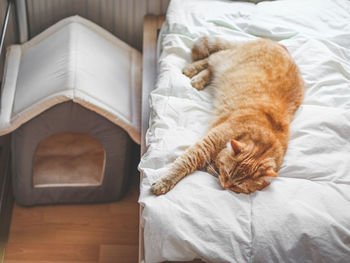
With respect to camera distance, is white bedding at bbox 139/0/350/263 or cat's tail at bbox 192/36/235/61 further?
cat's tail at bbox 192/36/235/61

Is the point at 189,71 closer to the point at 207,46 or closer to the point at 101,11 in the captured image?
the point at 207,46

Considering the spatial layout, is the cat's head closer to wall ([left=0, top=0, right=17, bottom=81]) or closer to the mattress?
the mattress

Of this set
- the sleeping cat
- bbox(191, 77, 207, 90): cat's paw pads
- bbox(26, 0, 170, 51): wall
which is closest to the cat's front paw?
the sleeping cat

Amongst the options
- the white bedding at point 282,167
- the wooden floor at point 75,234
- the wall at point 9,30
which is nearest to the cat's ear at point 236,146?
the white bedding at point 282,167

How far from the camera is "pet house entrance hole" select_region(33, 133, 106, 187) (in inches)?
80.7

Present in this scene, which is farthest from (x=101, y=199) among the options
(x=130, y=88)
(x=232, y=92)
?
(x=232, y=92)

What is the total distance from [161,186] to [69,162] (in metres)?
0.89

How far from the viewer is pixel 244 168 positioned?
56.9 inches

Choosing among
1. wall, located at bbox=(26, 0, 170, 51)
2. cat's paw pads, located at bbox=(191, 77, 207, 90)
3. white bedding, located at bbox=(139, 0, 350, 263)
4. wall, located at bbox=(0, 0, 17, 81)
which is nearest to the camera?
white bedding, located at bbox=(139, 0, 350, 263)

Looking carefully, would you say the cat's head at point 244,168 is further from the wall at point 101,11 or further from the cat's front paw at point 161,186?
the wall at point 101,11

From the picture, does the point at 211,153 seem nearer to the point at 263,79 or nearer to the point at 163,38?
the point at 263,79

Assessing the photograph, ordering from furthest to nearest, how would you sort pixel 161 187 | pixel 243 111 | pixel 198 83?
pixel 198 83, pixel 243 111, pixel 161 187

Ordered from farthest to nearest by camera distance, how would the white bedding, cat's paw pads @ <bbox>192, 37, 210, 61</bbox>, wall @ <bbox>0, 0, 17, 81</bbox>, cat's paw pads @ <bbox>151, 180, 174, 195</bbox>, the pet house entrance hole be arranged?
wall @ <bbox>0, 0, 17, 81</bbox> < the pet house entrance hole < cat's paw pads @ <bbox>192, 37, 210, 61</bbox> < cat's paw pads @ <bbox>151, 180, 174, 195</bbox> < the white bedding

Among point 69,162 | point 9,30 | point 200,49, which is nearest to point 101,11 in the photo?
point 9,30
